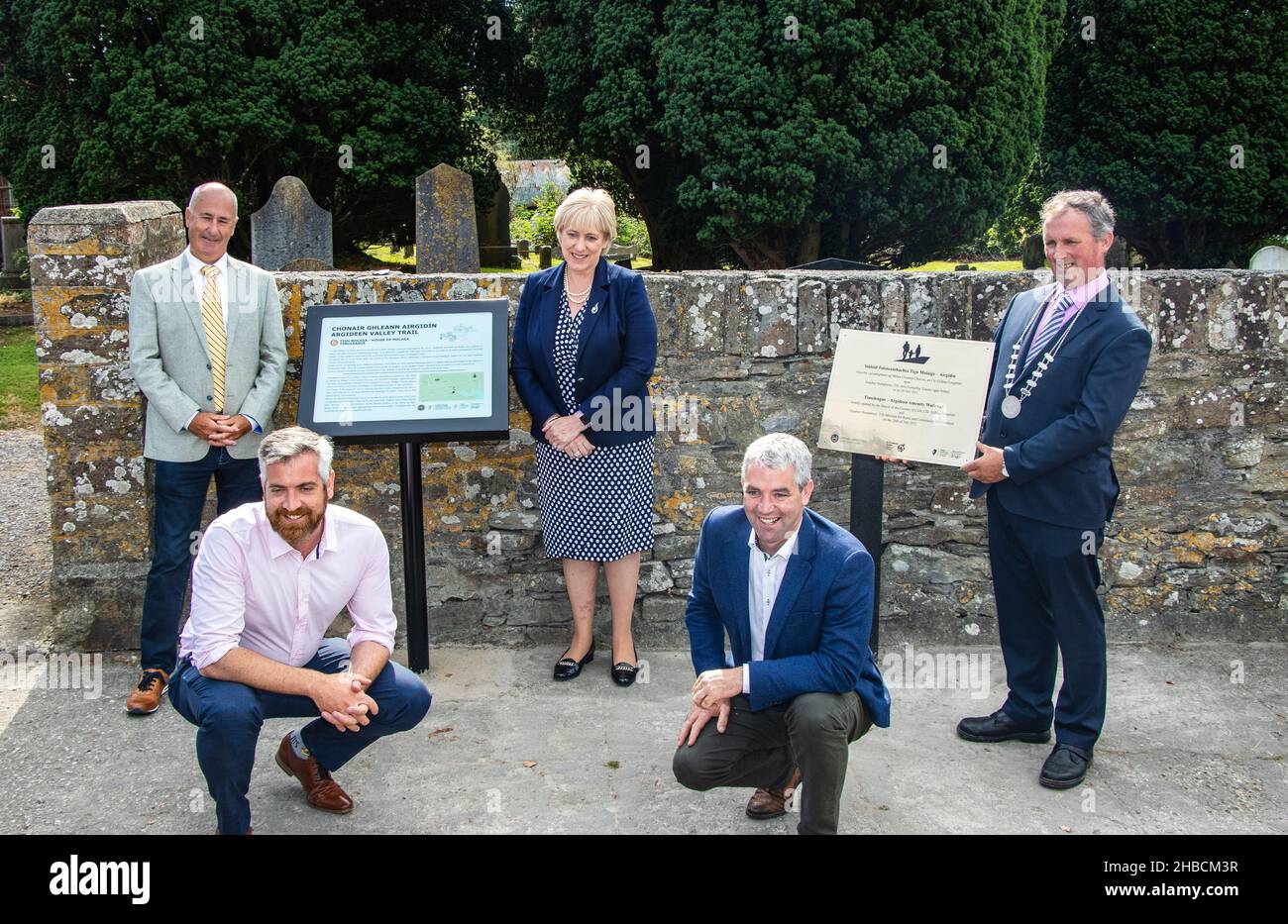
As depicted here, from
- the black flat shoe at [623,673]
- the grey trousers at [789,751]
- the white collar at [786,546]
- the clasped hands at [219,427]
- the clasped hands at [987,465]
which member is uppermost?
the clasped hands at [219,427]

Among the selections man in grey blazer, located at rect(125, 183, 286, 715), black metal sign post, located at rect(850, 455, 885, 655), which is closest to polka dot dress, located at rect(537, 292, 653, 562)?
black metal sign post, located at rect(850, 455, 885, 655)

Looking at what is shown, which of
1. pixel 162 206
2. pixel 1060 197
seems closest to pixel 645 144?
pixel 162 206

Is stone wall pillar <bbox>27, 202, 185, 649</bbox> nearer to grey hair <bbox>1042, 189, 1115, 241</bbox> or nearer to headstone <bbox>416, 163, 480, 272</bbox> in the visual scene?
headstone <bbox>416, 163, 480, 272</bbox>

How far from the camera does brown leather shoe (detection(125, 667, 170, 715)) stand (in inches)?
173

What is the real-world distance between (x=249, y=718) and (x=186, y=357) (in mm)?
1764

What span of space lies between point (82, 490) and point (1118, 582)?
4.53 metres

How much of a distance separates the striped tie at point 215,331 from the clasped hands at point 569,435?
128 centimetres

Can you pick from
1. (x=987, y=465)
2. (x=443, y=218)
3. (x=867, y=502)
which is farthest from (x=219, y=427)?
(x=443, y=218)

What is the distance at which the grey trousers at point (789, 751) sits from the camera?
321cm

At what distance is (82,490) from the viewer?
192 inches

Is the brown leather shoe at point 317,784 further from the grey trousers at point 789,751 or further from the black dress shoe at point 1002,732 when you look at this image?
the black dress shoe at point 1002,732

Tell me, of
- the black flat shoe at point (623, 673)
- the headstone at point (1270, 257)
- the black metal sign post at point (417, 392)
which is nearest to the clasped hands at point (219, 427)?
the black metal sign post at point (417, 392)

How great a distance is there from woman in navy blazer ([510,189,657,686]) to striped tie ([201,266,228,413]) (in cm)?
113
